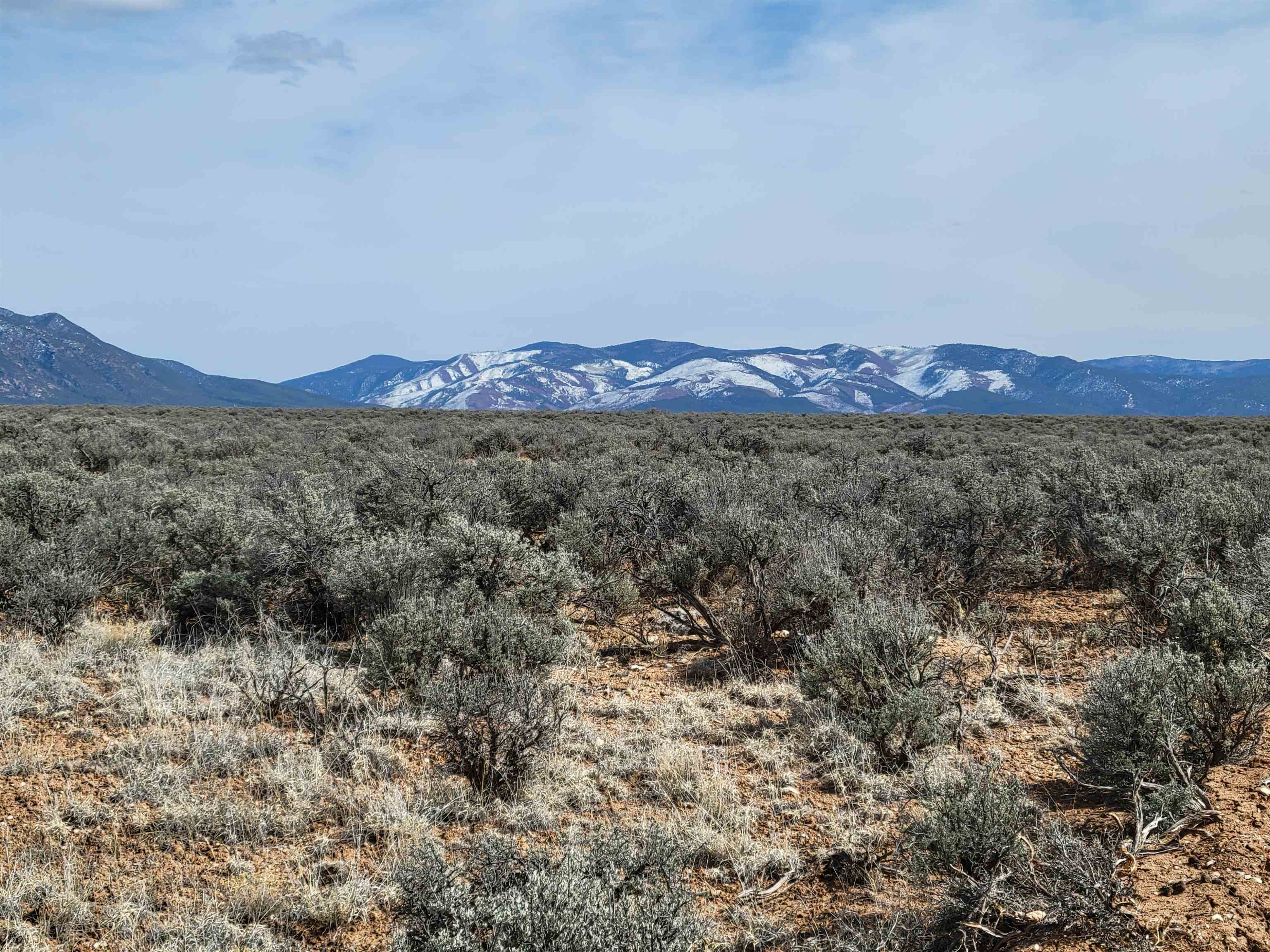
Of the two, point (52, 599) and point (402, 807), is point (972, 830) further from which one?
point (52, 599)

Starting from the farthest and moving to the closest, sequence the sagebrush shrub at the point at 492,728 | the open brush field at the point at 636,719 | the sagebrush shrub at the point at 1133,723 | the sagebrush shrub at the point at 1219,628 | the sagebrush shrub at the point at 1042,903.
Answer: the sagebrush shrub at the point at 1219,628 < the sagebrush shrub at the point at 492,728 < the sagebrush shrub at the point at 1133,723 < the open brush field at the point at 636,719 < the sagebrush shrub at the point at 1042,903

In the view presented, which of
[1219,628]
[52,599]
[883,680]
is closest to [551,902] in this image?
[883,680]

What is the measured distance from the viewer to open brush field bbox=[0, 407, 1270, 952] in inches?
127

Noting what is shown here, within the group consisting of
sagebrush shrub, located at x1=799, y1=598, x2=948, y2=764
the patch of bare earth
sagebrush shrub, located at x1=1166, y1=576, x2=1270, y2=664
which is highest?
sagebrush shrub, located at x1=1166, y1=576, x2=1270, y2=664

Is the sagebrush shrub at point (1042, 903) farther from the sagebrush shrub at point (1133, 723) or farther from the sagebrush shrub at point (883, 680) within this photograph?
the sagebrush shrub at point (883, 680)

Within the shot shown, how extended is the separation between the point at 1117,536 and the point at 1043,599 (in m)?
1.44

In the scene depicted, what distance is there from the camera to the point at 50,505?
9477mm

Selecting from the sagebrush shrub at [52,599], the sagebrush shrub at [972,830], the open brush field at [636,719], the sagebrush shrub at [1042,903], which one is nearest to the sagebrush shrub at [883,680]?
the open brush field at [636,719]

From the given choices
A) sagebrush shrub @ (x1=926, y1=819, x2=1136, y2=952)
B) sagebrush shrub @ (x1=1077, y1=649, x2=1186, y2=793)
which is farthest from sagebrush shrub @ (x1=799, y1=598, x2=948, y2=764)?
sagebrush shrub @ (x1=926, y1=819, x2=1136, y2=952)

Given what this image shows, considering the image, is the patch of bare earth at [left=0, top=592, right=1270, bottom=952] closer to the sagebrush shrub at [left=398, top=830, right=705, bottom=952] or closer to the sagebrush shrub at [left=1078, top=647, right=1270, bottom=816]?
the sagebrush shrub at [left=1078, top=647, right=1270, bottom=816]

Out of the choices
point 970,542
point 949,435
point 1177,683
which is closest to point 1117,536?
point 970,542

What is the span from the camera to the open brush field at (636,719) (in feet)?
10.6

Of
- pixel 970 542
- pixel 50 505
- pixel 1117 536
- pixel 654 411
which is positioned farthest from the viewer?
pixel 654 411

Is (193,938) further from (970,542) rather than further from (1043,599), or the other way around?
(1043,599)
